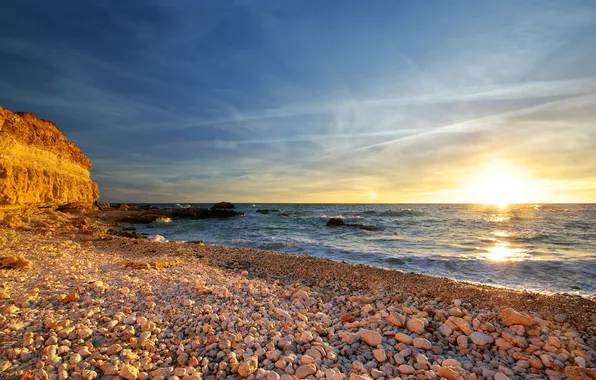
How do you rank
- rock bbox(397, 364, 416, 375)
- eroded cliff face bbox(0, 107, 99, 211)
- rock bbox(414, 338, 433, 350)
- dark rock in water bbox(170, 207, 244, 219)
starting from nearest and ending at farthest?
1. rock bbox(397, 364, 416, 375)
2. rock bbox(414, 338, 433, 350)
3. eroded cliff face bbox(0, 107, 99, 211)
4. dark rock in water bbox(170, 207, 244, 219)

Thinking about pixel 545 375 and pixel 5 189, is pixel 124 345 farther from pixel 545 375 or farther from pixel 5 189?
pixel 5 189

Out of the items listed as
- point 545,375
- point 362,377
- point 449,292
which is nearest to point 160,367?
point 362,377

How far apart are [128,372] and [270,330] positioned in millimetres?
1699

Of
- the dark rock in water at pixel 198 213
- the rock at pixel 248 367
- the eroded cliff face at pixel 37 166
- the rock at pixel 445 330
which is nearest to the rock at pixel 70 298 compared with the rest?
the rock at pixel 248 367

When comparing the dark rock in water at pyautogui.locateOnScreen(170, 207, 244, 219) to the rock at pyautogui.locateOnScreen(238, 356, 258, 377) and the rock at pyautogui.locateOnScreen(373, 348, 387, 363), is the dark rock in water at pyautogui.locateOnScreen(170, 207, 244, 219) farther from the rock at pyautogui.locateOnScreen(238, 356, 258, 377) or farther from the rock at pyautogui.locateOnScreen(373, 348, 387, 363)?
the rock at pyautogui.locateOnScreen(373, 348, 387, 363)

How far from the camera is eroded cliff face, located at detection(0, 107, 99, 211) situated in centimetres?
1533

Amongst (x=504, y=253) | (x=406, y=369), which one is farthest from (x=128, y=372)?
(x=504, y=253)

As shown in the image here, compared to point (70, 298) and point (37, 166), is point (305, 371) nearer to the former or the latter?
point (70, 298)

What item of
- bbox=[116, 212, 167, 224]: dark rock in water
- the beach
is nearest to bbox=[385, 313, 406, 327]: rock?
the beach

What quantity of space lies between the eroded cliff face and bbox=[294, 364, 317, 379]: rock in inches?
749

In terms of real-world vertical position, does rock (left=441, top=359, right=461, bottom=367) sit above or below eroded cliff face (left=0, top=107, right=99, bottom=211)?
below

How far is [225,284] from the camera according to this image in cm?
596

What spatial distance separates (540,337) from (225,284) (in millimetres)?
5269

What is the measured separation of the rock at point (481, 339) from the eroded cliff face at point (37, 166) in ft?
67.2
